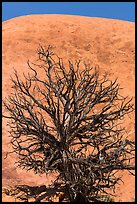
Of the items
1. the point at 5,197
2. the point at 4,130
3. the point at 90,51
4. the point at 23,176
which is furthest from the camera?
the point at 90,51

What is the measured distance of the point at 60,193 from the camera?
1279cm

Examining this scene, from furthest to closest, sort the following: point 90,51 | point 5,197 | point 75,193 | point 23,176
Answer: point 90,51 < point 23,176 < point 5,197 < point 75,193

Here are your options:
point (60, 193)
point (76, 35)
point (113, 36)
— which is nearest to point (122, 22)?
point (113, 36)

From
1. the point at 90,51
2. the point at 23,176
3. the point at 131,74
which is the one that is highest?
the point at 90,51

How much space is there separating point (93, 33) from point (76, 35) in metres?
1.83

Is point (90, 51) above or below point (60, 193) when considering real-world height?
above

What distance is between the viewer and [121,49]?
31906 mm

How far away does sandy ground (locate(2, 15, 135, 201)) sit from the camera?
94.8ft

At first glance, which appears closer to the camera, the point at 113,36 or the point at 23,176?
the point at 23,176

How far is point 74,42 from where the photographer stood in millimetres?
32094

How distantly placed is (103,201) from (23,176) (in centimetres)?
806

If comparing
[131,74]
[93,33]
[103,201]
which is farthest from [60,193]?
[93,33]

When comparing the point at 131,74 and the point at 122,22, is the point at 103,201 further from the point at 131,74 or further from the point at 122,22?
the point at 122,22

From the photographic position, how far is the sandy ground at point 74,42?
28.9 meters
